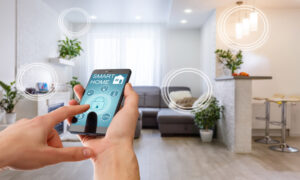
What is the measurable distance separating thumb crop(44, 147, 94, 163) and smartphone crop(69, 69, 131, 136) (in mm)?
174

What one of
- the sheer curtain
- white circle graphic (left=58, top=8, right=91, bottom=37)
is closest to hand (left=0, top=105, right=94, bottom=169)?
white circle graphic (left=58, top=8, right=91, bottom=37)

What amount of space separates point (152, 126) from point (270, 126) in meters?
2.43

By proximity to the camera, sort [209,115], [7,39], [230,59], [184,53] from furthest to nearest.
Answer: [184,53], [230,59], [209,115], [7,39]

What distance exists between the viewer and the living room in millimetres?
2980

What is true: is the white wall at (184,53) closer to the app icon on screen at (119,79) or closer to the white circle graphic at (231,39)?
the white circle graphic at (231,39)

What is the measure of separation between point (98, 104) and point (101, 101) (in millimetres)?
14

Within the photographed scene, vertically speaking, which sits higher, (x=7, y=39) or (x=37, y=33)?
(x=37, y=33)

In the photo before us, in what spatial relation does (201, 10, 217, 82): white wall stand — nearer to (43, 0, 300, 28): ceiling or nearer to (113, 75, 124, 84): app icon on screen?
(43, 0, 300, 28): ceiling

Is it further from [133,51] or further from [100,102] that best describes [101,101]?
[133,51]

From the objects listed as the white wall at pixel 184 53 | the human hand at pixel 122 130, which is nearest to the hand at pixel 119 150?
the human hand at pixel 122 130

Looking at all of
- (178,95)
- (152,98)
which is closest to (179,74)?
(178,95)

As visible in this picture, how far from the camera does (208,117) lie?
3.77 meters

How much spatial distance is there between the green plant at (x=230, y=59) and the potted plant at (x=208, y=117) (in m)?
0.71

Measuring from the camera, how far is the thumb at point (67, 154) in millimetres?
421
